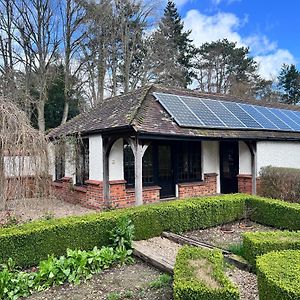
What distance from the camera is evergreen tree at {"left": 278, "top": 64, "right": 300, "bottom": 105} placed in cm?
3444

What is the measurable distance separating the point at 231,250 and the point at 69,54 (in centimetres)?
1858

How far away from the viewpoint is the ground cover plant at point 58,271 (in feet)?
15.0

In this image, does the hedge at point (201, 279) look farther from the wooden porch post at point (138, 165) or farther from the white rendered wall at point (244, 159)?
the white rendered wall at point (244, 159)

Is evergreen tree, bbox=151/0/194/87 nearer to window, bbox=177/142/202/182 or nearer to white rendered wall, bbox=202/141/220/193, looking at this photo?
white rendered wall, bbox=202/141/220/193

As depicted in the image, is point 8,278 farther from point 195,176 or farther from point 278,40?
point 278,40

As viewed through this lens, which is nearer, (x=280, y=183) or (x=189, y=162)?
(x=280, y=183)

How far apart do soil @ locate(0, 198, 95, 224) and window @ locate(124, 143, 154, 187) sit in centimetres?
175

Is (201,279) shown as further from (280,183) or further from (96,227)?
(280,183)

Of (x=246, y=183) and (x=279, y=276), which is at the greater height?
(x=246, y=183)

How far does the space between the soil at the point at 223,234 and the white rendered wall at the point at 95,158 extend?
439 centimetres

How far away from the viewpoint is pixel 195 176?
503 inches

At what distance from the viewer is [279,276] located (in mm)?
3553

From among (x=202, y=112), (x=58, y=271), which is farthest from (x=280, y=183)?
(x=58, y=271)

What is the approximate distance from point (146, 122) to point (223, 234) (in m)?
4.11
